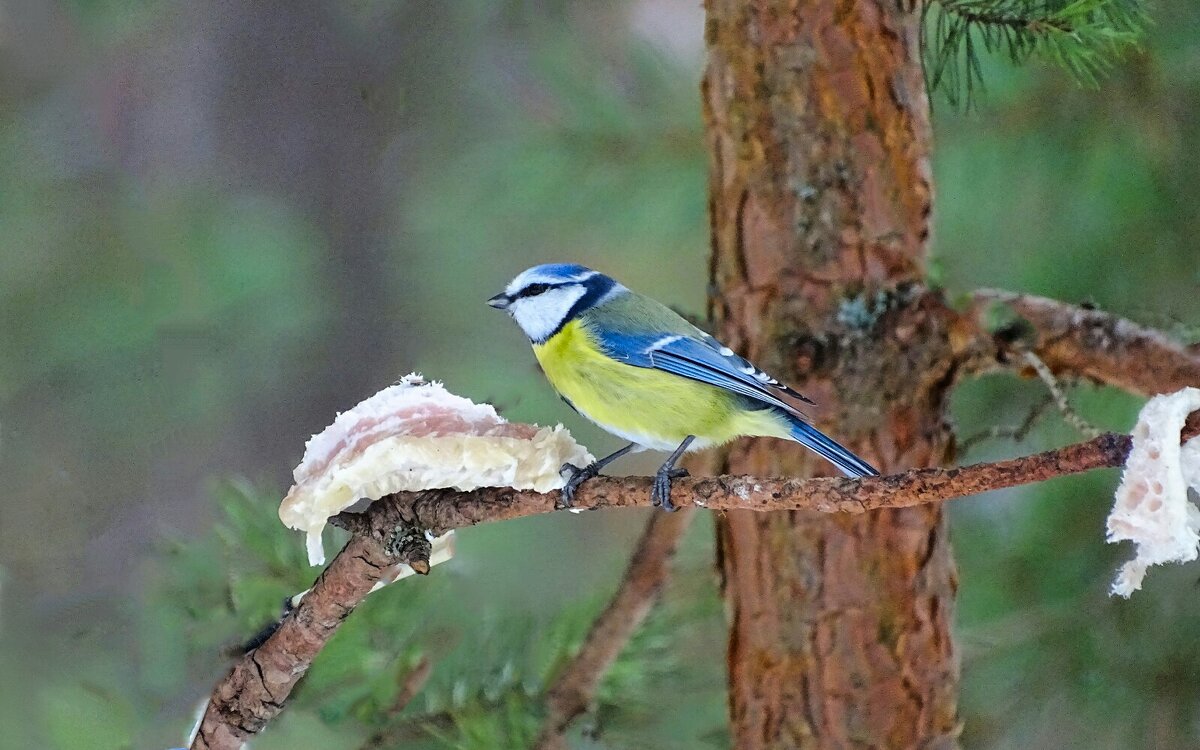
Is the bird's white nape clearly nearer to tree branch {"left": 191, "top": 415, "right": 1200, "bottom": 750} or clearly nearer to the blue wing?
the blue wing

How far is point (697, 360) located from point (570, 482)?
0.48 ft

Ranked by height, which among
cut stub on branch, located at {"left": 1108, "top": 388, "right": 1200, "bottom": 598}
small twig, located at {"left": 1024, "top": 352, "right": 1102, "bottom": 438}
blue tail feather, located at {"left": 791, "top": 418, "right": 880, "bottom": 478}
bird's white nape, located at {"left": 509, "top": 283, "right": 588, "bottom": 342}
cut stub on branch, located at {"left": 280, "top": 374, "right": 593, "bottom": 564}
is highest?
bird's white nape, located at {"left": 509, "top": 283, "right": 588, "bottom": 342}

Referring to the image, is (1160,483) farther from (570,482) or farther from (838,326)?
(838,326)

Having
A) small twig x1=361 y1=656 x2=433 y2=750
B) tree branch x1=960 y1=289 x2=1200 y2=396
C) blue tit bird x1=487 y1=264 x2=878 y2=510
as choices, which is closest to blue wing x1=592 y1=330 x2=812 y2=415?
blue tit bird x1=487 y1=264 x2=878 y2=510

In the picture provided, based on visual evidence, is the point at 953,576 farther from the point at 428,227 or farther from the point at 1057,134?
the point at 428,227

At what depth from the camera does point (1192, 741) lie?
654 mm

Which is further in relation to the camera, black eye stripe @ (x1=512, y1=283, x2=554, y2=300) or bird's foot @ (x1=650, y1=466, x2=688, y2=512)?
black eye stripe @ (x1=512, y1=283, x2=554, y2=300)

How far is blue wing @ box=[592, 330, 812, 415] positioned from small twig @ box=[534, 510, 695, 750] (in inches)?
4.7

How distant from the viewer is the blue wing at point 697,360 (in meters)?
0.46

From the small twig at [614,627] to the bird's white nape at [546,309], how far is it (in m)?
0.13

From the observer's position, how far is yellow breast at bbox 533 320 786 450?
0.48 m

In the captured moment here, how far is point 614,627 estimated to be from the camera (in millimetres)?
593

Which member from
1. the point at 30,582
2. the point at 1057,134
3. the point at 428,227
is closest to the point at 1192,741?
the point at 1057,134

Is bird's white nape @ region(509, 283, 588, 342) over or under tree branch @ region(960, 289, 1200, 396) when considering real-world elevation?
over
